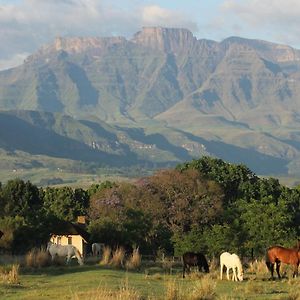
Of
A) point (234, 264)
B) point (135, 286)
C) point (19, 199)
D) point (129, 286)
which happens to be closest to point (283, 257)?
point (234, 264)

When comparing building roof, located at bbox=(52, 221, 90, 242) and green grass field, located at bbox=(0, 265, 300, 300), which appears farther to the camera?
building roof, located at bbox=(52, 221, 90, 242)

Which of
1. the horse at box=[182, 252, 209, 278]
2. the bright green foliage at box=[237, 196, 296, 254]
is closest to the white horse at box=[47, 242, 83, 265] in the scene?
the horse at box=[182, 252, 209, 278]

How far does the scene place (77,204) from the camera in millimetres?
68750

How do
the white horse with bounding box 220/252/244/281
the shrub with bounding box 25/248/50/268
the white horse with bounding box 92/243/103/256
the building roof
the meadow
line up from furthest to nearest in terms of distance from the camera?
1. the building roof
2. the white horse with bounding box 92/243/103/256
3. the shrub with bounding box 25/248/50/268
4. the white horse with bounding box 220/252/244/281
5. the meadow

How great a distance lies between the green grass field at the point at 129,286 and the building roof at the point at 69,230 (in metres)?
21.4

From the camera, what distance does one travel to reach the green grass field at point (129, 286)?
17.8 meters

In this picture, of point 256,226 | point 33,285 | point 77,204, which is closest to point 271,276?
point 33,285

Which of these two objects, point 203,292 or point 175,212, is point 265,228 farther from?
point 203,292

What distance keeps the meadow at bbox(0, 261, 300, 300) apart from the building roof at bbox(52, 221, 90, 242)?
2025 centimetres

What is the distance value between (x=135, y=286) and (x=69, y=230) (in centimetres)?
2985

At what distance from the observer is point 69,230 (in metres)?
50.2

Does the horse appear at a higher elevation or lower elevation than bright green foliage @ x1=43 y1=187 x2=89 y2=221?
lower

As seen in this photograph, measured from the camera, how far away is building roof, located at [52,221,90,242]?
49.3 metres

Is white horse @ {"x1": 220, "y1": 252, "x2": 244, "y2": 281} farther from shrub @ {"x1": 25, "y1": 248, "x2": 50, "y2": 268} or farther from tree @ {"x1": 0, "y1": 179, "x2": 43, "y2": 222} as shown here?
tree @ {"x1": 0, "y1": 179, "x2": 43, "y2": 222}
